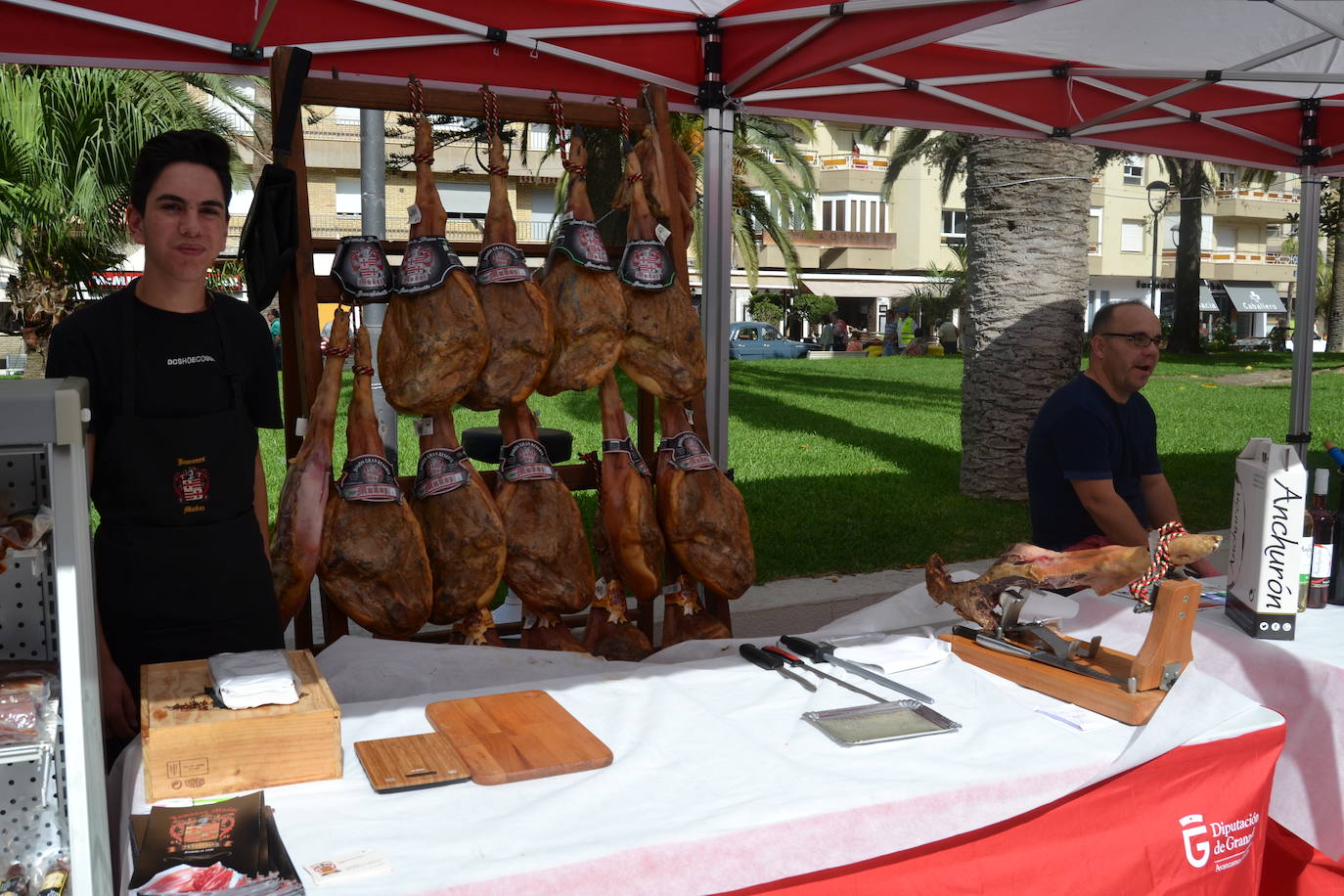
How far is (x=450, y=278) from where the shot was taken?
3.41 m

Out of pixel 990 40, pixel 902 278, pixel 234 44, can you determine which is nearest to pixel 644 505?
Result: pixel 234 44

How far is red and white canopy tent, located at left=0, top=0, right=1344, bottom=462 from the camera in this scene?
367 cm

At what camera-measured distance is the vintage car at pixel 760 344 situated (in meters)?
34.7

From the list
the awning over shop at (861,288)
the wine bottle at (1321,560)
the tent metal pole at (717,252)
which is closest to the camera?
the wine bottle at (1321,560)

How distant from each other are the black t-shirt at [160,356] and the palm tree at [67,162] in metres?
11.6

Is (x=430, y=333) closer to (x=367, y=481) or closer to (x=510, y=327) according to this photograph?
(x=510, y=327)

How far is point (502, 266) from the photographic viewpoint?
3.50m

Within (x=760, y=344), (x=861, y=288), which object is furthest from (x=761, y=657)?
(x=861, y=288)

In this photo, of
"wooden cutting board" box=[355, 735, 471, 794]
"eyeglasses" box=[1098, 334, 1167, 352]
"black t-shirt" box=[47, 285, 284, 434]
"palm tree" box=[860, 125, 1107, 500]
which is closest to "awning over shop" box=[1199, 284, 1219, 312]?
"palm tree" box=[860, 125, 1107, 500]

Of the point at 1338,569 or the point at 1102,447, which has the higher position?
the point at 1102,447

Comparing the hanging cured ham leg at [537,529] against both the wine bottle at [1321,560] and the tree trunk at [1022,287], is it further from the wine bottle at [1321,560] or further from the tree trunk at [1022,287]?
the tree trunk at [1022,287]

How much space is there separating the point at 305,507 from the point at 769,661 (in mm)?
1431

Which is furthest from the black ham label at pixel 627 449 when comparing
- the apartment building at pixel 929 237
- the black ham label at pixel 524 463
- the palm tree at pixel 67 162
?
the apartment building at pixel 929 237

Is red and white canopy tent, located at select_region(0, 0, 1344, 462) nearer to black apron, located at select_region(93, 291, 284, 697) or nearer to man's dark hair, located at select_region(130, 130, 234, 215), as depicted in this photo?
man's dark hair, located at select_region(130, 130, 234, 215)
